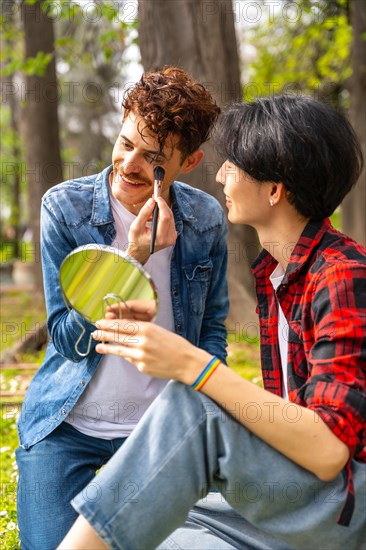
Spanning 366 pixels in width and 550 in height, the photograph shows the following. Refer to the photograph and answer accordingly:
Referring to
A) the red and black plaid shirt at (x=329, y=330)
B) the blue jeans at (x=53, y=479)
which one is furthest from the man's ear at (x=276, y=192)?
the blue jeans at (x=53, y=479)

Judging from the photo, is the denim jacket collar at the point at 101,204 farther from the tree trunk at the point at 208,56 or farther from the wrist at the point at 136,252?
the tree trunk at the point at 208,56

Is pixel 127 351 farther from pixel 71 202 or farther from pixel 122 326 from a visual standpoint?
pixel 71 202

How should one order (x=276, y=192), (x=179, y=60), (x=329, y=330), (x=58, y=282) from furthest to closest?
(x=179, y=60) < (x=58, y=282) < (x=276, y=192) < (x=329, y=330)

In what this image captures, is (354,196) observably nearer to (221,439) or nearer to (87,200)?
(87,200)

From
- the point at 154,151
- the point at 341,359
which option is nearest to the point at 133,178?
the point at 154,151

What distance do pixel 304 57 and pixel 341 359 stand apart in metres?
11.4

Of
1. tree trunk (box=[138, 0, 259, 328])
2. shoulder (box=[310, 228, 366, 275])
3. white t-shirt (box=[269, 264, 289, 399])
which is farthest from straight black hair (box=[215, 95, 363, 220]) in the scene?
tree trunk (box=[138, 0, 259, 328])

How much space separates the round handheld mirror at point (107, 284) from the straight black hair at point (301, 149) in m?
0.56

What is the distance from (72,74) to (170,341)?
16876 mm

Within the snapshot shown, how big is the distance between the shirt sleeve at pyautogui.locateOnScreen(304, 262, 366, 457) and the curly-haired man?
2.29 ft

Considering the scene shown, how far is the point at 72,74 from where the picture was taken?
17688 mm

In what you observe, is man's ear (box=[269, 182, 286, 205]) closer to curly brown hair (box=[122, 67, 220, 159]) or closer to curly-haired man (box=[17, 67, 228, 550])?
curly-haired man (box=[17, 67, 228, 550])

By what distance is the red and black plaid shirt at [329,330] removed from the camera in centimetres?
181

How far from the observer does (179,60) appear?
514cm
